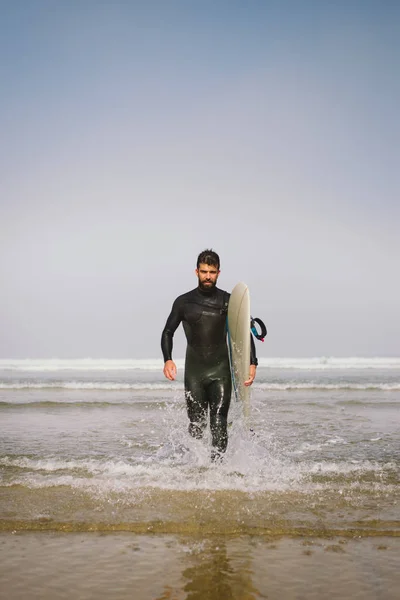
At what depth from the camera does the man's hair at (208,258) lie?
5406 mm

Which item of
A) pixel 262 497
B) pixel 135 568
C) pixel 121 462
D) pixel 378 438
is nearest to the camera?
pixel 135 568

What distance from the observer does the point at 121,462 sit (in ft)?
18.0

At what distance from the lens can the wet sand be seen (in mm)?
2340

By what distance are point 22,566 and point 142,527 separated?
34.2 inches

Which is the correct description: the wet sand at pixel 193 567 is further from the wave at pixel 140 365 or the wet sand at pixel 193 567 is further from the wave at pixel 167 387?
the wave at pixel 140 365

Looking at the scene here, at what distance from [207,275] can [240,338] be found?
0.85m

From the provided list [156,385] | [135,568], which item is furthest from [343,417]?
[156,385]

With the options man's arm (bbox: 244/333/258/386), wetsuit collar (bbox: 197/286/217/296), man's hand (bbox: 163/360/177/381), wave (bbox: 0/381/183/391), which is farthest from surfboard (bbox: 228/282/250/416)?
wave (bbox: 0/381/183/391)

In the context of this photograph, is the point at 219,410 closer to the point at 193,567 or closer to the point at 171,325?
the point at 171,325

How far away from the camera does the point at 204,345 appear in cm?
562

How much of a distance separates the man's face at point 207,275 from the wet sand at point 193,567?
294cm

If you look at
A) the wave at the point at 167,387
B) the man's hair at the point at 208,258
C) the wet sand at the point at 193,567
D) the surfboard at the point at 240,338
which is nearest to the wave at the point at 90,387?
the wave at the point at 167,387

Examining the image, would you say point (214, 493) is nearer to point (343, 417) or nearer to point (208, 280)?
point (208, 280)

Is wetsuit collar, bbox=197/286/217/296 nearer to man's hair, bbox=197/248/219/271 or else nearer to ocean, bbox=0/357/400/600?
man's hair, bbox=197/248/219/271
